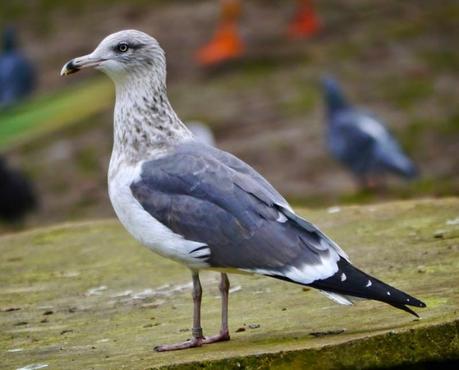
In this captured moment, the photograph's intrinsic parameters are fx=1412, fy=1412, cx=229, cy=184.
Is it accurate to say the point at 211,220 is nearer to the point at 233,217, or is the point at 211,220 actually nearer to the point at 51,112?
the point at 233,217

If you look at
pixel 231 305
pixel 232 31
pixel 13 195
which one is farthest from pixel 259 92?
pixel 231 305

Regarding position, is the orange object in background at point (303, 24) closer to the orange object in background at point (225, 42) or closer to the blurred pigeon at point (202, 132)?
the orange object in background at point (225, 42)

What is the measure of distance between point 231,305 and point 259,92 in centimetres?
808

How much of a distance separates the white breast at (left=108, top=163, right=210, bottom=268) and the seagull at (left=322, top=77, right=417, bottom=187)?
6087 millimetres

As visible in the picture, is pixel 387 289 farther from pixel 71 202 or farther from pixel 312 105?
pixel 312 105

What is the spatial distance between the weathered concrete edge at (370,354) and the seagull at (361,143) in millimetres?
6398

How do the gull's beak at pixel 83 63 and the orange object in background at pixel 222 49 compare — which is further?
the orange object in background at pixel 222 49

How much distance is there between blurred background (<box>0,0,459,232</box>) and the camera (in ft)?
37.0

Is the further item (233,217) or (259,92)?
(259,92)

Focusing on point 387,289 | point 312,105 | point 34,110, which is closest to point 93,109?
point 34,110

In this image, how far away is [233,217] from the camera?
4.49 meters

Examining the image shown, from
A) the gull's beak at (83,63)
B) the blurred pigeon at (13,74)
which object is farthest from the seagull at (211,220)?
the blurred pigeon at (13,74)

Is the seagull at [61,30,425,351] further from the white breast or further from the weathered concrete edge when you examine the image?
the weathered concrete edge

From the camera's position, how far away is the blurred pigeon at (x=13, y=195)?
10594mm
